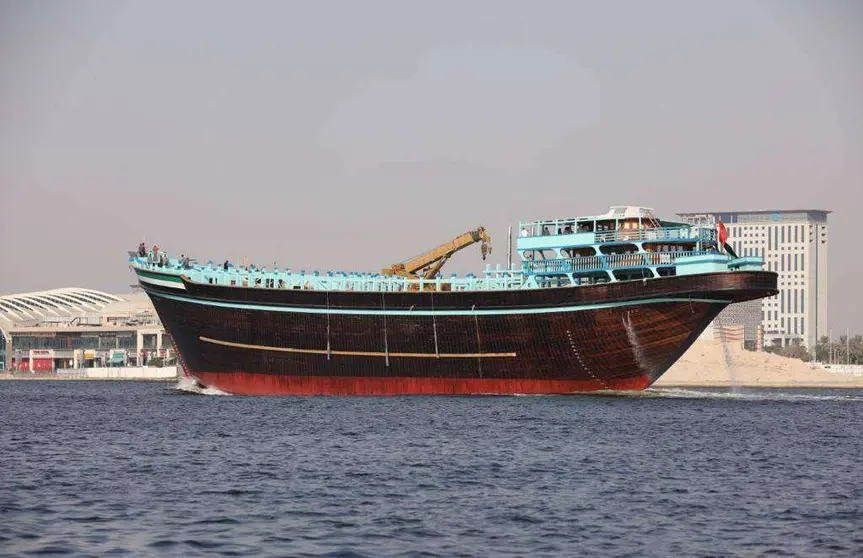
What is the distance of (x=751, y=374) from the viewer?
507 ft

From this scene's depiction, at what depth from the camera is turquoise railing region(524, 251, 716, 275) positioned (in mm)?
77062

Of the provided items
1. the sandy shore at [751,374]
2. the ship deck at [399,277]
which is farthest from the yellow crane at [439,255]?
the sandy shore at [751,374]

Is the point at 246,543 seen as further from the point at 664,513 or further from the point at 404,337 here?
the point at 404,337

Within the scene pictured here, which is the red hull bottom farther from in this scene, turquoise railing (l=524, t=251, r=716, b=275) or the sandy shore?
the sandy shore

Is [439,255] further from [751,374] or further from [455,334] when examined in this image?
[751,374]

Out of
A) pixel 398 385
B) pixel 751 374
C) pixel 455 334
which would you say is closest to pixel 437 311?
pixel 455 334

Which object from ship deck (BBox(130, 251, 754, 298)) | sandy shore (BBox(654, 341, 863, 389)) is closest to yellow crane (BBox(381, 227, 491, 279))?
ship deck (BBox(130, 251, 754, 298))

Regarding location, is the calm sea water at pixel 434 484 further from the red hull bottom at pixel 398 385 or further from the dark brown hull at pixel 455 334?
the red hull bottom at pixel 398 385

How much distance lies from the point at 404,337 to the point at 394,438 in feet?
92.8

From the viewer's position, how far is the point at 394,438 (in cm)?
5144

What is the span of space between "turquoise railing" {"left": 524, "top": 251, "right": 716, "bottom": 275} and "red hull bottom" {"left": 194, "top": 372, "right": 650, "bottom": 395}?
24.2 feet

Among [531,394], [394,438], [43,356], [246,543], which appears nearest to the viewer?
[246,543]

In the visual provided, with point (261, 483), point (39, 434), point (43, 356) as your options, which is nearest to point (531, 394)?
point (39, 434)

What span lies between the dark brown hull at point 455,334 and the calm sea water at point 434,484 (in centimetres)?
1061
